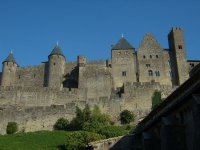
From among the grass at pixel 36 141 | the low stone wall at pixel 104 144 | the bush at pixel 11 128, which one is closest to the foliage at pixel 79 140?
the grass at pixel 36 141

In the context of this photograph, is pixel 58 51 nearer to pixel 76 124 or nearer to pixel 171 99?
pixel 76 124

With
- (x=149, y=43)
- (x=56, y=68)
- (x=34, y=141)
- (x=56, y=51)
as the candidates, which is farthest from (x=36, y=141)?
(x=149, y=43)

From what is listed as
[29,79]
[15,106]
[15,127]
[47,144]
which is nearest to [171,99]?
[47,144]

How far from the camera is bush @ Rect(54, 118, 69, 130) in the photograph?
3659cm

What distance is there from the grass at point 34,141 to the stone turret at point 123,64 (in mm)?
17566

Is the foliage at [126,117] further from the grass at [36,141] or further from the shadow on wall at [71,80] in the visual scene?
the shadow on wall at [71,80]

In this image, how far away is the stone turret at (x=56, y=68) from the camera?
161 feet

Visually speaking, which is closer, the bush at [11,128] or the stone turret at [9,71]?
the bush at [11,128]

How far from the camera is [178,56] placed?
49.8 metres

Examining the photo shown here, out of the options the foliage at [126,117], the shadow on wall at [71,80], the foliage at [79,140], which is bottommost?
the foliage at [79,140]

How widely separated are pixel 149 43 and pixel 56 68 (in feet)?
43.9

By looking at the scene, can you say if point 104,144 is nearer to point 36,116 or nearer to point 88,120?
point 88,120

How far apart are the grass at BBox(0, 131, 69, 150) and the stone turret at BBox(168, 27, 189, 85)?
2133cm

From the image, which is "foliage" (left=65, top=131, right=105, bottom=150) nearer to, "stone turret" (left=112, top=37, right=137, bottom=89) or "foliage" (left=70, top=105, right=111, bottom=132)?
"foliage" (left=70, top=105, right=111, bottom=132)
